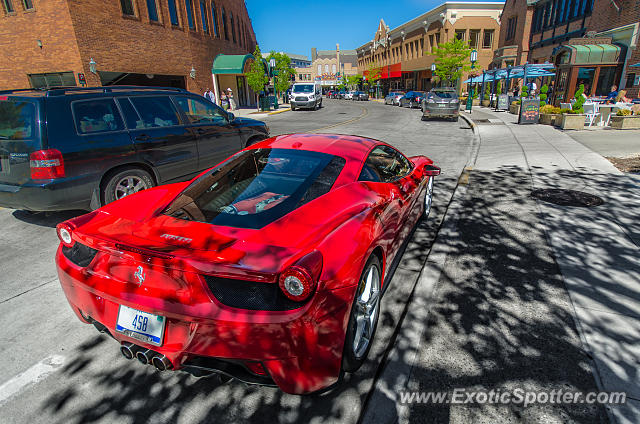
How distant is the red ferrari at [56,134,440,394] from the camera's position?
6.19 ft

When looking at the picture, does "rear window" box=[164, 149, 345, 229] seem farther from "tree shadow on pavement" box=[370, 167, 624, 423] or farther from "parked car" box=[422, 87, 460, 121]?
"parked car" box=[422, 87, 460, 121]

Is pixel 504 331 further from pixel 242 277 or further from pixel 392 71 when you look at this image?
pixel 392 71

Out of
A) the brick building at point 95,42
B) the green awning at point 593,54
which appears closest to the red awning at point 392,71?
the green awning at point 593,54

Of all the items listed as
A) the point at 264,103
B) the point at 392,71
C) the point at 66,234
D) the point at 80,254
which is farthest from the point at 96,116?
the point at 392,71

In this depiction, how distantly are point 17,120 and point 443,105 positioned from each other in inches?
742

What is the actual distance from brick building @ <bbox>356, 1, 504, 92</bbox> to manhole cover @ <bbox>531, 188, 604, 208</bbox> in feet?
116

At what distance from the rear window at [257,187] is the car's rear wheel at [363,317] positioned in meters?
0.69

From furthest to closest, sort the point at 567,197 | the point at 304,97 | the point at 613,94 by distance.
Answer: the point at 304,97 → the point at 613,94 → the point at 567,197

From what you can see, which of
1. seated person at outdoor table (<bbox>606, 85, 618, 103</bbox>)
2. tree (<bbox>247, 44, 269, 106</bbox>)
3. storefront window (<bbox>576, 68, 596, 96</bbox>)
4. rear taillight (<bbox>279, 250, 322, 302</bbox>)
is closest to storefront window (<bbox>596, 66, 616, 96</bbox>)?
storefront window (<bbox>576, 68, 596, 96</bbox>)

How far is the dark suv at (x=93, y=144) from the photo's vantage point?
4.50 m

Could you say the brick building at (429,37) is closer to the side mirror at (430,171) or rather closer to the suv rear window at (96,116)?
the side mirror at (430,171)

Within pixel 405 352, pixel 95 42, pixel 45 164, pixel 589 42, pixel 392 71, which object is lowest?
pixel 405 352

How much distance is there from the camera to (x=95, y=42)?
18.8m

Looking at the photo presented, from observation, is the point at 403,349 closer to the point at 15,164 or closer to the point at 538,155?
the point at 15,164
